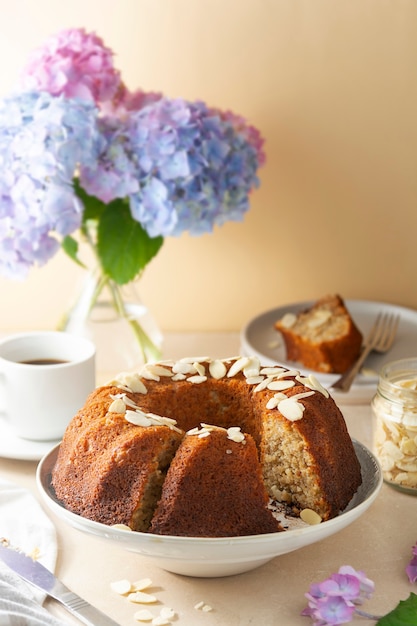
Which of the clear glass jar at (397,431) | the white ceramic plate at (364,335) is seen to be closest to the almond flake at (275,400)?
the clear glass jar at (397,431)

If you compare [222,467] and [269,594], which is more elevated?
[222,467]

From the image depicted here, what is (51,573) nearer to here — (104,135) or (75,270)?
(104,135)

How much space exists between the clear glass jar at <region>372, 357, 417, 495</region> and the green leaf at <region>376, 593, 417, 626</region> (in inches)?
11.4

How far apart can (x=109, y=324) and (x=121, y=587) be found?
0.69 meters

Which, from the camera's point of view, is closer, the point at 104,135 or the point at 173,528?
the point at 173,528

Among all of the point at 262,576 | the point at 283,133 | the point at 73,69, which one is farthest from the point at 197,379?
the point at 283,133

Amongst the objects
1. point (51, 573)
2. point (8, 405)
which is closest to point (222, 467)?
point (51, 573)

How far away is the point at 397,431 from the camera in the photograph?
1257 millimetres

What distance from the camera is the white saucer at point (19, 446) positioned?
1.31 metres

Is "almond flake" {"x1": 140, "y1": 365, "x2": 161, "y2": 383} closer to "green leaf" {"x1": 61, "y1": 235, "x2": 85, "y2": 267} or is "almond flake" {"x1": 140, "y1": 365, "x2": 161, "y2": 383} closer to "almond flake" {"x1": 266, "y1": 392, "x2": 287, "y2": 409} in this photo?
"almond flake" {"x1": 266, "y1": 392, "x2": 287, "y2": 409}

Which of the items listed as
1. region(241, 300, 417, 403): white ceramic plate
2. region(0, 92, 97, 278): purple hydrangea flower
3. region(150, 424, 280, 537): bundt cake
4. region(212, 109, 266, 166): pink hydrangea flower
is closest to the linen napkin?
region(150, 424, 280, 537): bundt cake

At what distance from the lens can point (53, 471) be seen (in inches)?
44.5

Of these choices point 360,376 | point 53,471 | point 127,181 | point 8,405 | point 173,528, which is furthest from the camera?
point 360,376

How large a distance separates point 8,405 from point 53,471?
0.80 feet
